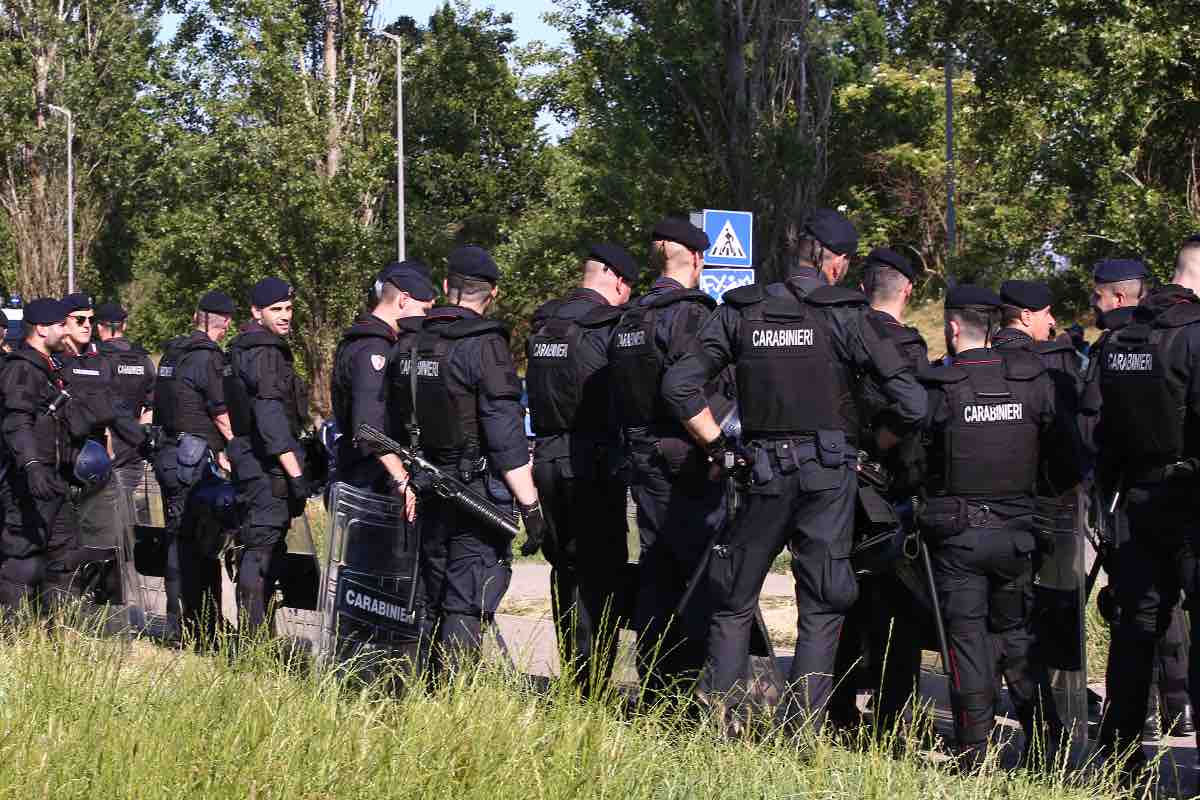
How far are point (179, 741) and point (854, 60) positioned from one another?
3007 centimetres

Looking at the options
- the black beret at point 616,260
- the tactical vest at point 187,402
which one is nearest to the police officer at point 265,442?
the tactical vest at point 187,402

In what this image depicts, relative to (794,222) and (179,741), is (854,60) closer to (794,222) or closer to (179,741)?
(794,222)

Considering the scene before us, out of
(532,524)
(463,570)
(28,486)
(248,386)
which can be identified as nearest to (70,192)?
(28,486)

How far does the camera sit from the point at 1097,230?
19.2m

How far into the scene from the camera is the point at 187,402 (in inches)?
351

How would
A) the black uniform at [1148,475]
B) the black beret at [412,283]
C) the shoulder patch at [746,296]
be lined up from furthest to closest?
1. the black beret at [412,283]
2. the shoulder patch at [746,296]
3. the black uniform at [1148,475]

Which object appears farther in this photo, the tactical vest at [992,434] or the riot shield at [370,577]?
the riot shield at [370,577]

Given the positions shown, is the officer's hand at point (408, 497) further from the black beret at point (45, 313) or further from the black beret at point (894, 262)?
the black beret at point (45, 313)

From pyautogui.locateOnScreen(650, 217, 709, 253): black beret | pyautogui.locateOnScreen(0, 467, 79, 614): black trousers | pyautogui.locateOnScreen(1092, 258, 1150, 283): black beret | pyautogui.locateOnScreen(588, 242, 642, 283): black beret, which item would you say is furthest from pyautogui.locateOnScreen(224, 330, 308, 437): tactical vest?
pyautogui.locateOnScreen(1092, 258, 1150, 283): black beret

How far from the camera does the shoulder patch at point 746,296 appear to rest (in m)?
5.70

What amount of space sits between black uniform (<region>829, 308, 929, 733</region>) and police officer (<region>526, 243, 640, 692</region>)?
1005mm

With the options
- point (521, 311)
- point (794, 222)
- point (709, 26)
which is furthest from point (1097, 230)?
point (521, 311)

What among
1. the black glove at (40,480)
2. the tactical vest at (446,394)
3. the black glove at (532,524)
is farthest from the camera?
the black glove at (40,480)

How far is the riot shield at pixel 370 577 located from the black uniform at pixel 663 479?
99 cm
